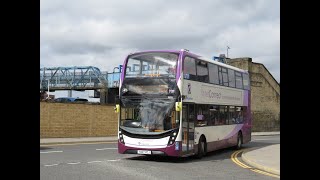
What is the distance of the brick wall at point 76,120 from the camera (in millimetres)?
25719

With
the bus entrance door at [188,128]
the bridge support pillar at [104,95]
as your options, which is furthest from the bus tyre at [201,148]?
the bridge support pillar at [104,95]

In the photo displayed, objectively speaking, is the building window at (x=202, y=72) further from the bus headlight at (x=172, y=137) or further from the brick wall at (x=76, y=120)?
the brick wall at (x=76, y=120)

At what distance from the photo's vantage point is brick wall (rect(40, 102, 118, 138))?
2572 centimetres

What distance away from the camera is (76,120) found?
2748cm

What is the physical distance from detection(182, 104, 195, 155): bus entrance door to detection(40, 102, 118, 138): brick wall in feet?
42.8

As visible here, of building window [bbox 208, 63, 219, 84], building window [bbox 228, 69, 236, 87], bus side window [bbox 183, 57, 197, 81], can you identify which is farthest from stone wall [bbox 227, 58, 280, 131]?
bus side window [bbox 183, 57, 197, 81]

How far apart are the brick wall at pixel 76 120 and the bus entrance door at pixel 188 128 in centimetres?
1305

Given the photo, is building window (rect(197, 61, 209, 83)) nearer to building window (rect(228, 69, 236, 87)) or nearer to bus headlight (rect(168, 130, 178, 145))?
bus headlight (rect(168, 130, 178, 145))
